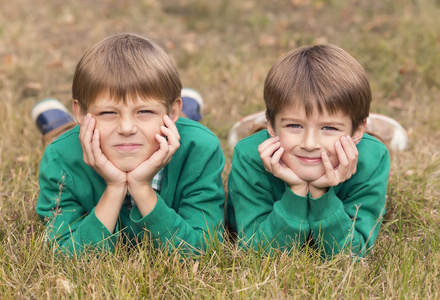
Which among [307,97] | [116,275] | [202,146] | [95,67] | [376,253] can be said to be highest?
[95,67]

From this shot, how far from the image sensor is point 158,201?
2.70 m

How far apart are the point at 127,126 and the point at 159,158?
0.22 m

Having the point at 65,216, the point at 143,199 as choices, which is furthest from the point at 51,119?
the point at 143,199

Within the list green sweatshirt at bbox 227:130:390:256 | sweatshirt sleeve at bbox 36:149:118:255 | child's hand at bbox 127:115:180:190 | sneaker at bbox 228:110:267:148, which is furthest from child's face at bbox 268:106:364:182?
sneaker at bbox 228:110:267:148

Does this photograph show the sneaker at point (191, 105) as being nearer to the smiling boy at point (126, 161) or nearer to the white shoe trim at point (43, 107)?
the white shoe trim at point (43, 107)

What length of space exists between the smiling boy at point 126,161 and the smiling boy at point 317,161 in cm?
27

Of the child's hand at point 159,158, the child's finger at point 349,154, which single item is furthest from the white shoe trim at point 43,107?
the child's finger at point 349,154

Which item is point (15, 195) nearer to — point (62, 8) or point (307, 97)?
point (307, 97)

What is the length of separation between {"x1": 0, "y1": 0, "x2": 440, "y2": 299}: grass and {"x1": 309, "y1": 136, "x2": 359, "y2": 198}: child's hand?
0.35m

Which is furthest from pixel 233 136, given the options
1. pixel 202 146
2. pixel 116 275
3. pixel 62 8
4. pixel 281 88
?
pixel 62 8

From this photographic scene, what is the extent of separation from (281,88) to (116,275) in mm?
1167

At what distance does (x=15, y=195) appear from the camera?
11.0 ft

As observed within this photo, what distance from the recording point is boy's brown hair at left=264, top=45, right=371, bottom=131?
2596 millimetres

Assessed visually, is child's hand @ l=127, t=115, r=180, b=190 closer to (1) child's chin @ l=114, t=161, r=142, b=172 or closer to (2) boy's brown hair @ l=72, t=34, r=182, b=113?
(1) child's chin @ l=114, t=161, r=142, b=172
